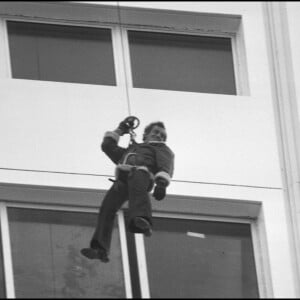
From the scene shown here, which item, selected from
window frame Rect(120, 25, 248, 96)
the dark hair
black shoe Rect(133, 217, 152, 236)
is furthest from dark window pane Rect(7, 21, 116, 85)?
black shoe Rect(133, 217, 152, 236)

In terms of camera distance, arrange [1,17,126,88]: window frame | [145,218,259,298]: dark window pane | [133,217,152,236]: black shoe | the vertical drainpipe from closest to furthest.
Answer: [133,217,152,236]: black shoe → [145,218,259,298]: dark window pane → the vertical drainpipe → [1,17,126,88]: window frame

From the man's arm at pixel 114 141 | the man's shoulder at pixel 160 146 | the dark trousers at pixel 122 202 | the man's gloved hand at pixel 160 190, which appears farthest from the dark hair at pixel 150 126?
the man's gloved hand at pixel 160 190

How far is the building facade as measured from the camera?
23.1 metres

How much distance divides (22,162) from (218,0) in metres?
3.17

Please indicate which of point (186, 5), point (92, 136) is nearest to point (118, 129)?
point (92, 136)

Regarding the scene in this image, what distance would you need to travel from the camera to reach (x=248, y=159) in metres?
23.9

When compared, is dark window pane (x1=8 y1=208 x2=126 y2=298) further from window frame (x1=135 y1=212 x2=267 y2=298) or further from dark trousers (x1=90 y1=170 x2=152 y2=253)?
dark trousers (x1=90 y1=170 x2=152 y2=253)

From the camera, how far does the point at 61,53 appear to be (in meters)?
24.7

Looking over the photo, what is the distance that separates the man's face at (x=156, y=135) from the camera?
22125 mm

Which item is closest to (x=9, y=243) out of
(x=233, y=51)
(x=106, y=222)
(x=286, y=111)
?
(x=106, y=222)

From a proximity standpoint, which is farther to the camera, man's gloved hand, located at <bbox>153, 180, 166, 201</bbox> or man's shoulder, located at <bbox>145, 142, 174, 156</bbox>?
man's shoulder, located at <bbox>145, 142, 174, 156</bbox>

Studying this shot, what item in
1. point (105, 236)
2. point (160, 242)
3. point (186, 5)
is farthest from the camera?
point (186, 5)

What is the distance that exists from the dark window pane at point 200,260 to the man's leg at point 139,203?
146 cm

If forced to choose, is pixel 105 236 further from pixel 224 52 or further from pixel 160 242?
pixel 224 52
